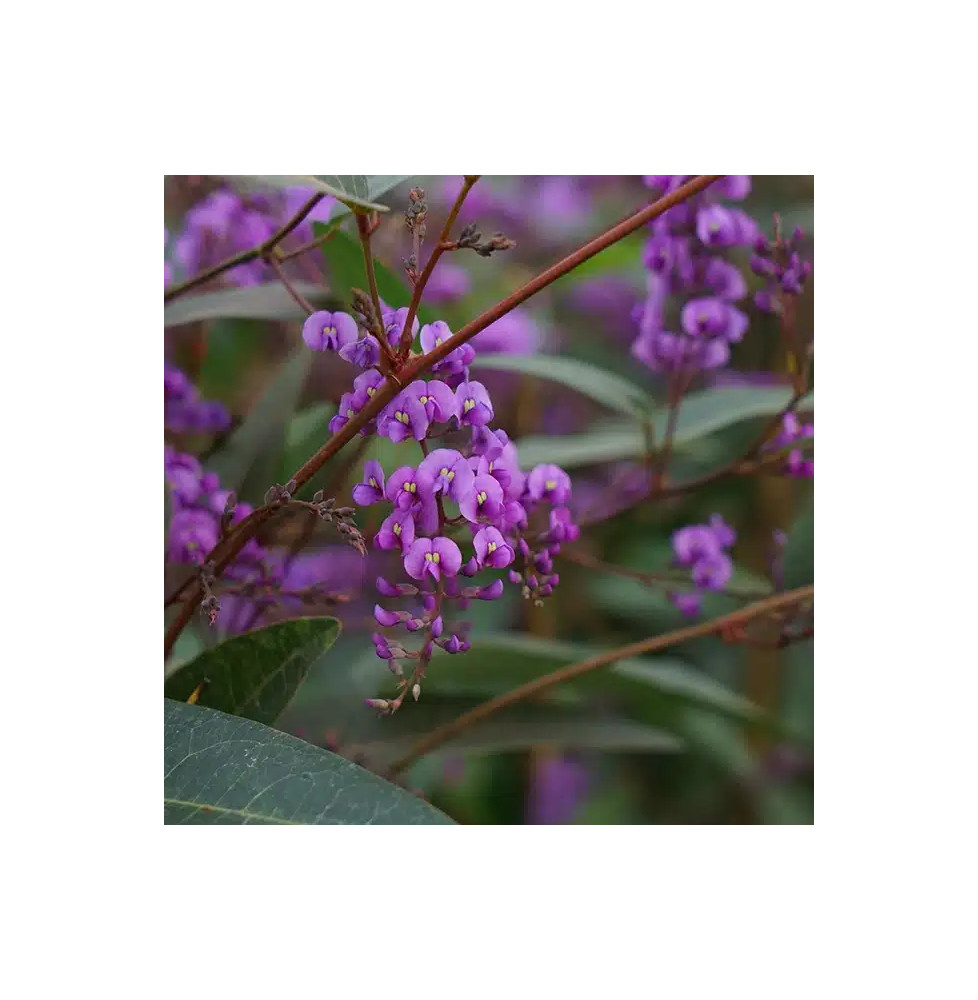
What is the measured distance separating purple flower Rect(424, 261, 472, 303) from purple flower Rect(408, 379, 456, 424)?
0.23m

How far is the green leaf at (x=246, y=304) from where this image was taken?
1001 mm

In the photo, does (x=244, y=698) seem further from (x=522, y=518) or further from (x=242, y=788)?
(x=522, y=518)

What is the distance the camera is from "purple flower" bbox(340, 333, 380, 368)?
2.72ft

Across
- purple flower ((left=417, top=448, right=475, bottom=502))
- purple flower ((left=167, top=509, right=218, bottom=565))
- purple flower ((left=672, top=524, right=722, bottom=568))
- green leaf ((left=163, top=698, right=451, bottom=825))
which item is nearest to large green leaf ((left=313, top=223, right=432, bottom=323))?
purple flower ((left=417, top=448, right=475, bottom=502))

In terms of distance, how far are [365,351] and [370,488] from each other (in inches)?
4.1

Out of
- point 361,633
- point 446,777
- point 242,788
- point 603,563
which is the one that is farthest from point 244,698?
point 603,563

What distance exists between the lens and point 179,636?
37.6 inches

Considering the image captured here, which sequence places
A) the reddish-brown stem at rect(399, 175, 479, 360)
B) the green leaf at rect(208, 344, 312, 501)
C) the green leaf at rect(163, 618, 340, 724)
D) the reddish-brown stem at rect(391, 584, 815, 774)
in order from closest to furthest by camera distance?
1. the reddish-brown stem at rect(399, 175, 479, 360)
2. the green leaf at rect(163, 618, 340, 724)
3. the green leaf at rect(208, 344, 312, 501)
4. the reddish-brown stem at rect(391, 584, 815, 774)

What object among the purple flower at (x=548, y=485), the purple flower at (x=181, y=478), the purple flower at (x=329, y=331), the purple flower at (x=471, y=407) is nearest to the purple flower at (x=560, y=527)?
the purple flower at (x=548, y=485)

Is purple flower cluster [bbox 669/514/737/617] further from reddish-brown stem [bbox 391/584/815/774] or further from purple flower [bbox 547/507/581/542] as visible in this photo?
purple flower [bbox 547/507/581/542]

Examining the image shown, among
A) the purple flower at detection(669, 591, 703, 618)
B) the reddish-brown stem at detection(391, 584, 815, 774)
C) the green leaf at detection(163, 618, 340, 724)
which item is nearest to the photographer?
the green leaf at detection(163, 618, 340, 724)

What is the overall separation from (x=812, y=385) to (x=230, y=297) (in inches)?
22.4

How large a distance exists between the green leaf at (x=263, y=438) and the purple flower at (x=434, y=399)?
207mm

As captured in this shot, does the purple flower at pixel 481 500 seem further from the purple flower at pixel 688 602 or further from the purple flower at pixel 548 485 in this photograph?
the purple flower at pixel 688 602
